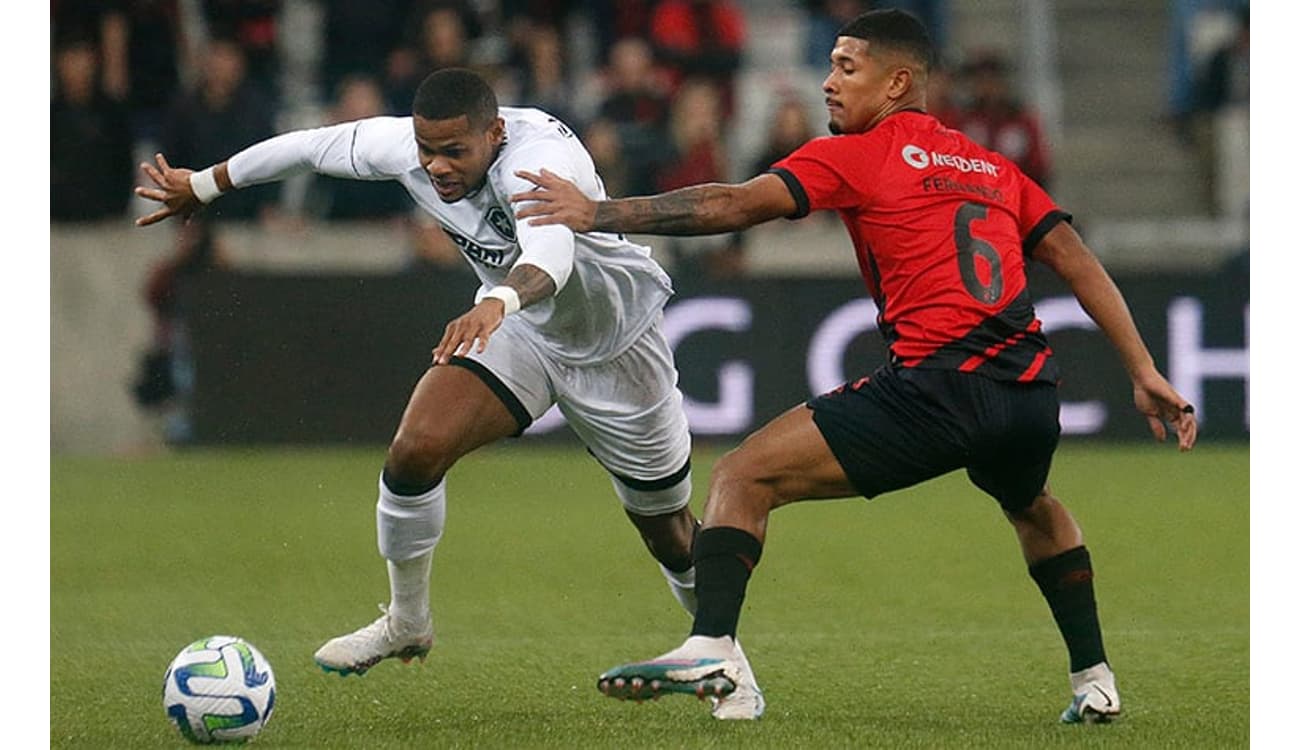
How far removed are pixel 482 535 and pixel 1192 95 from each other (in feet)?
29.6

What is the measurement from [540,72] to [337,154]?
8.99 metres

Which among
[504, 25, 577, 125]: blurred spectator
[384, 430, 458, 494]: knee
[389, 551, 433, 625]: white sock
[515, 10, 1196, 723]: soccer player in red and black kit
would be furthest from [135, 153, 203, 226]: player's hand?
[504, 25, 577, 125]: blurred spectator

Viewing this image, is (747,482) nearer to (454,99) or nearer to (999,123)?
(454,99)

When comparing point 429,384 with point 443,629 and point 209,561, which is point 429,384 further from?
point 209,561

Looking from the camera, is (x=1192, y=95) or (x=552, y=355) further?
(x=1192, y=95)

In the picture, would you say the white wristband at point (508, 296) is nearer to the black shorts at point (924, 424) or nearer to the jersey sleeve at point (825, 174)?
the jersey sleeve at point (825, 174)

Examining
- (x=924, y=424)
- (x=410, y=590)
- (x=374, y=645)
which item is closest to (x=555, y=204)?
(x=924, y=424)

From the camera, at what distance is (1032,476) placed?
5.88 m

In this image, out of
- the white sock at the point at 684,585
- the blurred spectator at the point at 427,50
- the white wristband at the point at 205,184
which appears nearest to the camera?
the white wristband at the point at 205,184

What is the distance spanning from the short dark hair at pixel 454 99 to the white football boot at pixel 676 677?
172 cm

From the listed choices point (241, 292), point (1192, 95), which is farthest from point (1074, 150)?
point (241, 292)

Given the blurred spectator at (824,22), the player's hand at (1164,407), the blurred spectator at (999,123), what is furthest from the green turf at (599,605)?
the blurred spectator at (824,22)

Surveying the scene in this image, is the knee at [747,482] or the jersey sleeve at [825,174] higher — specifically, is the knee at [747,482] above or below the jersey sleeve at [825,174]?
below

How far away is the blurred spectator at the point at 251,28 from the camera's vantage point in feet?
51.7
